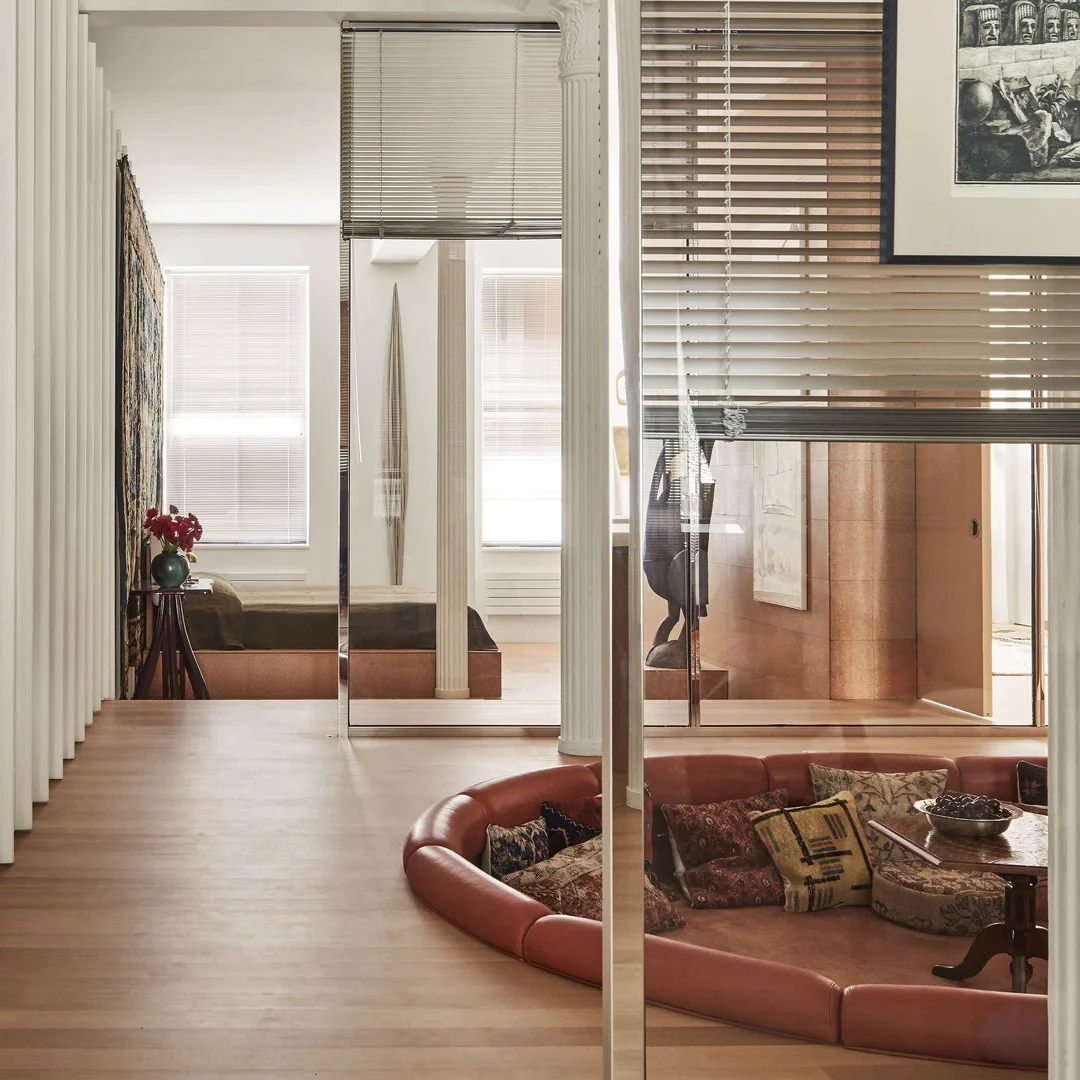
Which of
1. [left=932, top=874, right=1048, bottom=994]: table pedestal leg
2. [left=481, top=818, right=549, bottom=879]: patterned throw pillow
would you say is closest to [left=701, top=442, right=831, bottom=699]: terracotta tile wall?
[left=932, top=874, right=1048, bottom=994]: table pedestal leg

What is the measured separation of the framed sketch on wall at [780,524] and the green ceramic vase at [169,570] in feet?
18.4

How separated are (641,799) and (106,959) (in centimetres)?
174

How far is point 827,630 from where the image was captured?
4.96 ft

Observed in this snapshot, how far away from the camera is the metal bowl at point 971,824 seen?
1.49 metres

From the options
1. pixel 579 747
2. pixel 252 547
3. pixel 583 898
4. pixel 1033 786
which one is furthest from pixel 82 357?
pixel 252 547

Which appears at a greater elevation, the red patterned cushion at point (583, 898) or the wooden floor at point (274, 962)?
the wooden floor at point (274, 962)

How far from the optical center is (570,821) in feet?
12.1

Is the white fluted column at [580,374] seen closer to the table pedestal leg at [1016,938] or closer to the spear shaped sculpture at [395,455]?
the spear shaped sculpture at [395,455]

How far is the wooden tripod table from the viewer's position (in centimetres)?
144

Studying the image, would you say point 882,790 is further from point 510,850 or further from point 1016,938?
point 510,850

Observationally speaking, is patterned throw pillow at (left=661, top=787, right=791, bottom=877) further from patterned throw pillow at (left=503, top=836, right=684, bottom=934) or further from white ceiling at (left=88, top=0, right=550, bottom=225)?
white ceiling at (left=88, top=0, right=550, bottom=225)

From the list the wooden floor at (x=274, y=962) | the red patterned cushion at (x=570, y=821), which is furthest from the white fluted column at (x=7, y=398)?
the red patterned cushion at (x=570, y=821)

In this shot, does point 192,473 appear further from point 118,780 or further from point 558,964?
point 558,964

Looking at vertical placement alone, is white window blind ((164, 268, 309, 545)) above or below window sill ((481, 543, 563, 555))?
above
